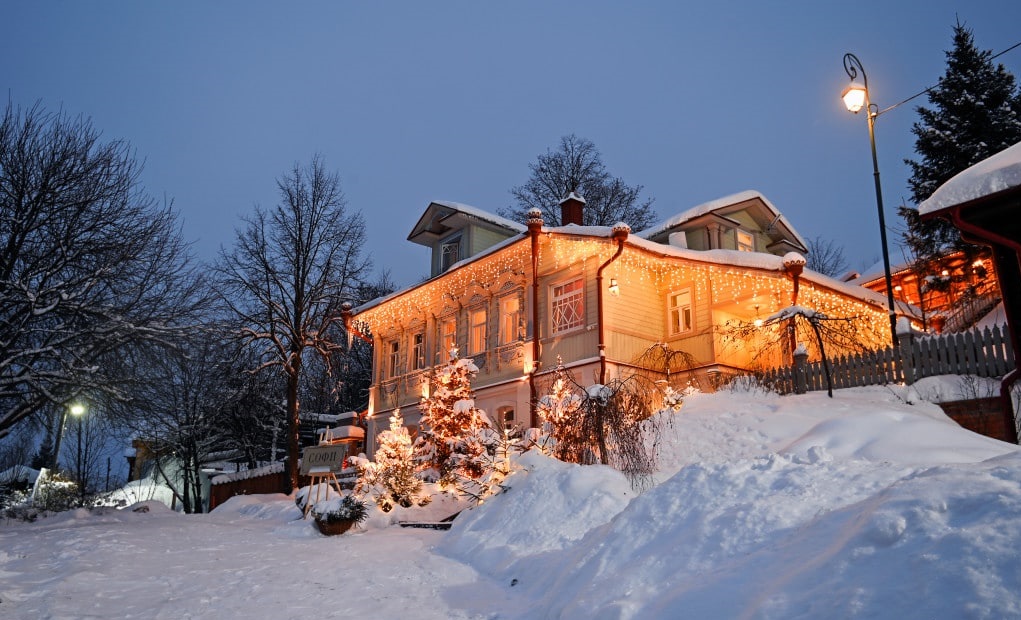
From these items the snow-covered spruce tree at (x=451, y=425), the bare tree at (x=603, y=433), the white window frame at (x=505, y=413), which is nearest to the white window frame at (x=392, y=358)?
the white window frame at (x=505, y=413)

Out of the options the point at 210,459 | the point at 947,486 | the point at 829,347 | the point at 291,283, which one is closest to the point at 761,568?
the point at 947,486

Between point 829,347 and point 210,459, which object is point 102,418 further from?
point 210,459

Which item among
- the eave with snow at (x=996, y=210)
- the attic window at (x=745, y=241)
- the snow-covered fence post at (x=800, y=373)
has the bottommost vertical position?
the snow-covered fence post at (x=800, y=373)

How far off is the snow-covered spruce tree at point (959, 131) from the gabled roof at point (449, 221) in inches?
528

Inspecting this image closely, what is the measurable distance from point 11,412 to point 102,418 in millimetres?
1597

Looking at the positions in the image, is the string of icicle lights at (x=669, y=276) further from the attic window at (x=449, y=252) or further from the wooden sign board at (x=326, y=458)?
the wooden sign board at (x=326, y=458)

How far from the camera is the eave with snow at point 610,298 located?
19000 millimetres

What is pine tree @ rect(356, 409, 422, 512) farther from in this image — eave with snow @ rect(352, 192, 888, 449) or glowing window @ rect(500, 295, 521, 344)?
glowing window @ rect(500, 295, 521, 344)

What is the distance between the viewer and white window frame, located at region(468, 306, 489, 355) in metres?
23.7

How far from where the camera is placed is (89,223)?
13359 mm

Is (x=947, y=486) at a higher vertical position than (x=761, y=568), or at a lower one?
higher

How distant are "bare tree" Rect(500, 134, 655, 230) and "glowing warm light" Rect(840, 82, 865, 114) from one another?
17.2 meters

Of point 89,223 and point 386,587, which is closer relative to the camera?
point 386,587

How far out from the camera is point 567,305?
2081 cm
